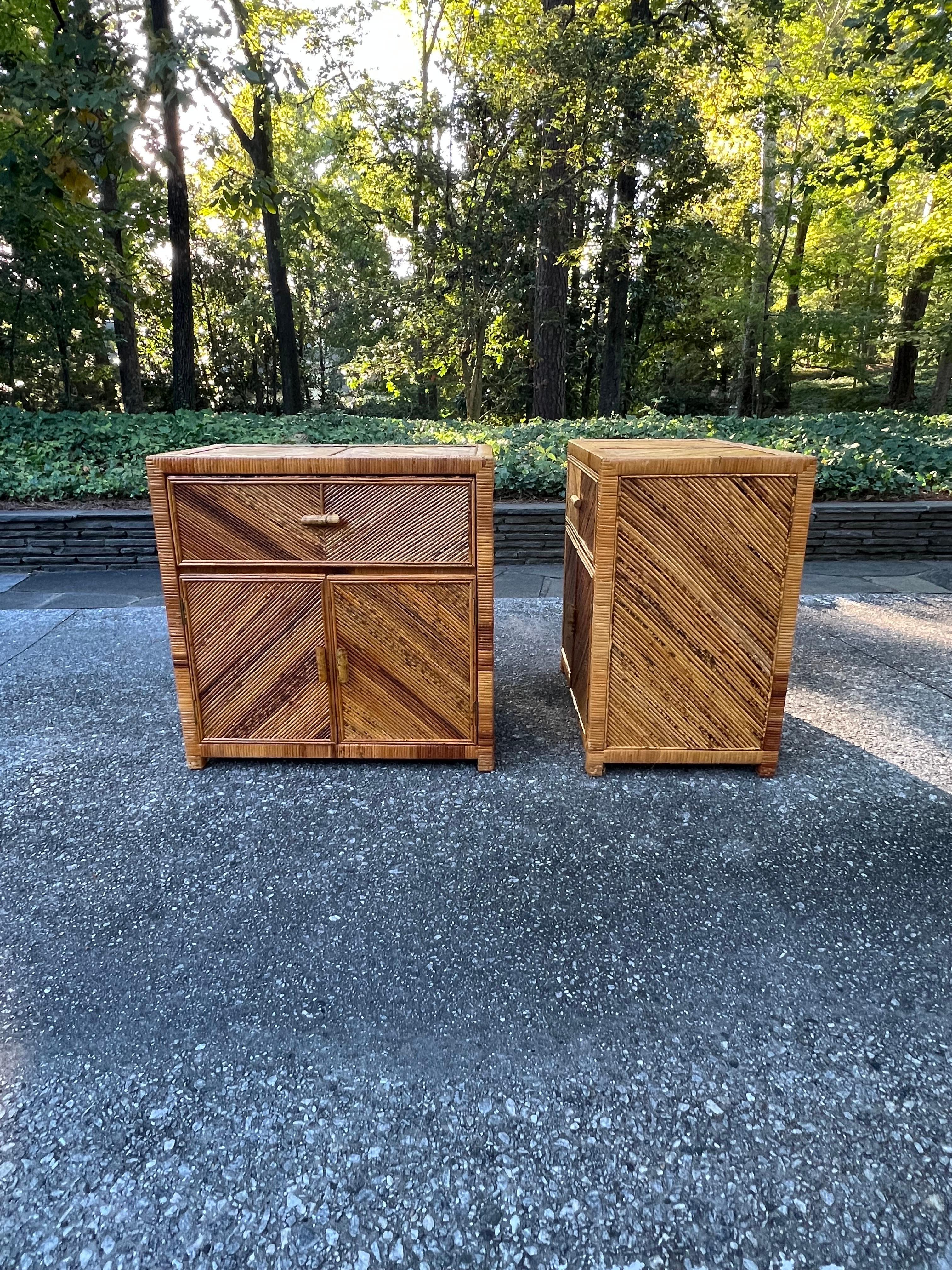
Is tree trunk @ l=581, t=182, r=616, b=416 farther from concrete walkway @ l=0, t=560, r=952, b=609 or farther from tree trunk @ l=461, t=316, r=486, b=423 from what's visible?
concrete walkway @ l=0, t=560, r=952, b=609

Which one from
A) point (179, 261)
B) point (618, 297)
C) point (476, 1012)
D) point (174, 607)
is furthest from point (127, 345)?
point (476, 1012)

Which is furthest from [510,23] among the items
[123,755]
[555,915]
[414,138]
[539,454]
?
[555,915]

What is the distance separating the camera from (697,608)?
257cm

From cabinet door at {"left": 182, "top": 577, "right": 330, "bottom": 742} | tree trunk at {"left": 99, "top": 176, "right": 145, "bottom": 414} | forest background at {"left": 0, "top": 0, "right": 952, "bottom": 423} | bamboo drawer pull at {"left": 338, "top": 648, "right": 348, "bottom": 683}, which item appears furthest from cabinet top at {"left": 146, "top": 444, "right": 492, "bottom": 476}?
tree trunk at {"left": 99, "top": 176, "right": 145, "bottom": 414}

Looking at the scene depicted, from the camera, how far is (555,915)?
203 centimetres

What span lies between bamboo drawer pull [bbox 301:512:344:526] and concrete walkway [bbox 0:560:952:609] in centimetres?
272

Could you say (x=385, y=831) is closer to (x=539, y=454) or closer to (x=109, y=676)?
(x=109, y=676)

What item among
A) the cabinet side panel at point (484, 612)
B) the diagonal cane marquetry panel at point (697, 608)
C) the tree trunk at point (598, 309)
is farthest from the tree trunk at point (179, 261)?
the diagonal cane marquetry panel at point (697, 608)

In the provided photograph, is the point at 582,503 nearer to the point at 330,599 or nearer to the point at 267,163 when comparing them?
the point at 330,599

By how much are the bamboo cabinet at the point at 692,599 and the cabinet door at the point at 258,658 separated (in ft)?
3.54

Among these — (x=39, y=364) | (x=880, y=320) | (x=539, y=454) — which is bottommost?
(x=539, y=454)

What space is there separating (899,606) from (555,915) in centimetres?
404

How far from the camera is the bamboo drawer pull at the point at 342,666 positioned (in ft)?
8.80

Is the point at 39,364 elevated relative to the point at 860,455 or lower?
elevated
